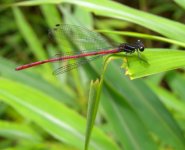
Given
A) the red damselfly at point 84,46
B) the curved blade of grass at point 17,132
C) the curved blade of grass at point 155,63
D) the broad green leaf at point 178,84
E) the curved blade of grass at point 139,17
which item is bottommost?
the curved blade of grass at point 17,132

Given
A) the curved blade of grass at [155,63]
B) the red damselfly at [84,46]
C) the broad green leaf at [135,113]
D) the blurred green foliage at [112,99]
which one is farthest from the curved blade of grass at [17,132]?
the curved blade of grass at [155,63]

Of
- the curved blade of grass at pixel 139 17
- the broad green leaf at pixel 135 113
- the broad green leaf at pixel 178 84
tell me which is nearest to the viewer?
the curved blade of grass at pixel 139 17

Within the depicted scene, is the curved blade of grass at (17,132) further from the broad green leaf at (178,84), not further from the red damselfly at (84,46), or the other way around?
the broad green leaf at (178,84)

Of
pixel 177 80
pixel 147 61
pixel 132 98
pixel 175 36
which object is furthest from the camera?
pixel 177 80

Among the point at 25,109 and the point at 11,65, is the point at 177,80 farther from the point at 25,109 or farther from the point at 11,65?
the point at 11,65

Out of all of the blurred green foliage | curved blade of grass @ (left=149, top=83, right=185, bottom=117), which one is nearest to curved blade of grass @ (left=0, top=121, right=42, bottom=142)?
the blurred green foliage

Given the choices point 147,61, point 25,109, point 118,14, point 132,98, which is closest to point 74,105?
point 25,109

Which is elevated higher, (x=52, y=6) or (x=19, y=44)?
(x=52, y=6)
